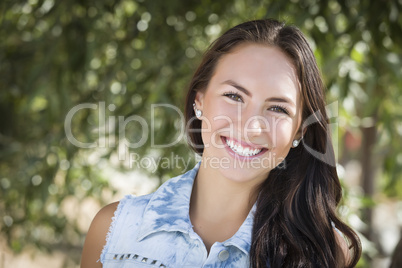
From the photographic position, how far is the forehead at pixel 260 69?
128 cm

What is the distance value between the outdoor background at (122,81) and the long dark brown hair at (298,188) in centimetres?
48

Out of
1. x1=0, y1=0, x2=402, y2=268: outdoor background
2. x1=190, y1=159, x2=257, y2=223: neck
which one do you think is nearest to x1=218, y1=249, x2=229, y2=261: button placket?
x1=190, y1=159, x2=257, y2=223: neck

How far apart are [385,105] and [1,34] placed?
161cm

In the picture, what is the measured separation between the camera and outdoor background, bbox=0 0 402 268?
1.91 m

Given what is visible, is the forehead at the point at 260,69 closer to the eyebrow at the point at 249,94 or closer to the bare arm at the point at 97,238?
the eyebrow at the point at 249,94

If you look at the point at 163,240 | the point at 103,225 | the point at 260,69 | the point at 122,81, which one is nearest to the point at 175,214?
the point at 163,240

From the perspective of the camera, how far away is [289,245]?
1.32 m

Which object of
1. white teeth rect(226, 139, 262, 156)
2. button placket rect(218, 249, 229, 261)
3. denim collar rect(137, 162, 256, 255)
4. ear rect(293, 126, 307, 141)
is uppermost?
ear rect(293, 126, 307, 141)

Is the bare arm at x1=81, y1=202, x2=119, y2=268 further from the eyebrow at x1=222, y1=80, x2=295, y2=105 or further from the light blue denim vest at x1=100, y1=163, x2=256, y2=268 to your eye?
the eyebrow at x1=222, y1=80, x2=295, y2=105

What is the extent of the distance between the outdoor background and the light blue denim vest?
71 centimetres

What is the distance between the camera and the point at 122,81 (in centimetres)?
235

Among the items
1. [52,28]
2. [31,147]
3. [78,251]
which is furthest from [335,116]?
[78,251]

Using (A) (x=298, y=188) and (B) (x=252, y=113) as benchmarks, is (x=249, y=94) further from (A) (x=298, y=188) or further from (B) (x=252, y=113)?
(A) (x=298, y=188)

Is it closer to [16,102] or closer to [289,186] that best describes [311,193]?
[289,186]
